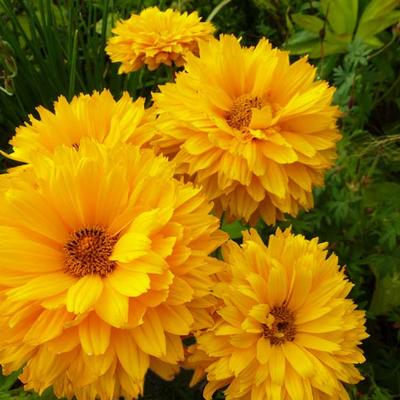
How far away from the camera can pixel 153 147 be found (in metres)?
0.80

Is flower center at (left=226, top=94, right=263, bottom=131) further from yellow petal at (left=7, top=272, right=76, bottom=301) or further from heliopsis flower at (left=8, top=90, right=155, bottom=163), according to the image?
yellow petal at (left=7, top=272, right=76, bottom=301)

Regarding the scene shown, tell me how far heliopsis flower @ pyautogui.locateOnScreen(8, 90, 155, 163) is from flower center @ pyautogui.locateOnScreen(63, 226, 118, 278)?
154 millimetres

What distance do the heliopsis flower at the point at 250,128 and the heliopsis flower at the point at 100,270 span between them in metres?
0.12

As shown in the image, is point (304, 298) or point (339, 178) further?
point (339, 178)

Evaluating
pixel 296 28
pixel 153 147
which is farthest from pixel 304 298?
pixel 296 28

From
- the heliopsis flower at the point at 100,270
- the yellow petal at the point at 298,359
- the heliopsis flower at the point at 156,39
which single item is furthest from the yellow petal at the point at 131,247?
the heliopsis flower at the point at 156,39

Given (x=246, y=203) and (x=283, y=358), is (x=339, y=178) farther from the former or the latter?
(x=283, y=358)

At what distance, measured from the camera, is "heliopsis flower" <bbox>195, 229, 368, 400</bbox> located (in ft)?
2.23

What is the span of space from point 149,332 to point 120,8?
1376mm

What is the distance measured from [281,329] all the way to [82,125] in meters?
0.40

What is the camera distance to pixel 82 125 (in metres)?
0.78

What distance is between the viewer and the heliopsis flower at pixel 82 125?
30.2 inches

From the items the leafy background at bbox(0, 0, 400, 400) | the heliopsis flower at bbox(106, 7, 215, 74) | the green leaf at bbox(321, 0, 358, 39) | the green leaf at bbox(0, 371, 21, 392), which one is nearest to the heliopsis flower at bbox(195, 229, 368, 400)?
the leafy background at bbox(0, 0, 400, 400)

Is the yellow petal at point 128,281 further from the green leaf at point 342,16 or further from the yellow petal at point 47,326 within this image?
the green leaf at point 342,16
